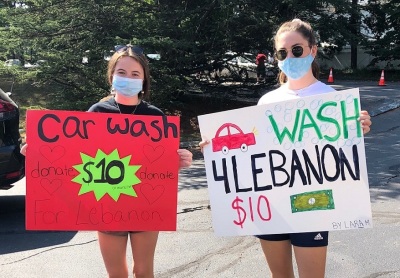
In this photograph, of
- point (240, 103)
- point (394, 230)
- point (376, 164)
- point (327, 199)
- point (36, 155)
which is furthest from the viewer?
point (240, 103)

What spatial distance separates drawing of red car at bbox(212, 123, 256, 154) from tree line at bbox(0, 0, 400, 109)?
7.22 metres

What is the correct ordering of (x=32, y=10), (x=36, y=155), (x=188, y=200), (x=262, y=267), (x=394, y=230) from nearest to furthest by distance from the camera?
1. (x=36, y=155)
2. (x=262, y=267)
3. (x=394, y=230)
4. (x=188, y=200)
5. (x=32, y=10)

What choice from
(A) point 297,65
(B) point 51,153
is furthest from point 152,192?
(A) point 297,65

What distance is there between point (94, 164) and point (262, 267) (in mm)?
1931

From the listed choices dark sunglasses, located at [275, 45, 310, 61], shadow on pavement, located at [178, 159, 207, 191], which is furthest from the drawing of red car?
shadow on pavement, located at [178, 159, 207, 191]

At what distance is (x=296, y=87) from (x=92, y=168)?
1.24m

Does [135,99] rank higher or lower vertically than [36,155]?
higher

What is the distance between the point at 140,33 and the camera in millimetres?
10508

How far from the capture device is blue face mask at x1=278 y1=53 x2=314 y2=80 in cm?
259

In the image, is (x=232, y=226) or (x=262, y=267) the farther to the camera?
(x=262, y=267)

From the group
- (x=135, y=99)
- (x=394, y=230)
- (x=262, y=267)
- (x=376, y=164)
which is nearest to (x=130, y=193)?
(x=135, y=99)

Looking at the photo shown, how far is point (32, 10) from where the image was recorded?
11.0m

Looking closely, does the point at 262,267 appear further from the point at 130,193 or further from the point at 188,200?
the point at 188,200

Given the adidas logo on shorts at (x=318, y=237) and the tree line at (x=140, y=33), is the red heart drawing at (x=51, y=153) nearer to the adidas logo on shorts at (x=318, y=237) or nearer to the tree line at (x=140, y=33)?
the adidas logo on shorts at (x=318, y=237)
